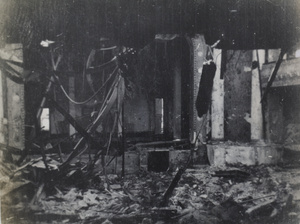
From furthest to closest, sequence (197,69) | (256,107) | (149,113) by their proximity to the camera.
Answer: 1. (256,107)
2. (149,113)
3. (197,69)

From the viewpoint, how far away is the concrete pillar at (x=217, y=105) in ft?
27.8

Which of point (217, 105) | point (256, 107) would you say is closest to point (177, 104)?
point (217, 105)

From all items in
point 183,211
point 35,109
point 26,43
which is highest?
point 26,43

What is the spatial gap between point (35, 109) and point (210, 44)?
16.9ft

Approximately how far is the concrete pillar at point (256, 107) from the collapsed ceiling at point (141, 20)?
6.13ft

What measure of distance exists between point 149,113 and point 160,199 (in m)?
4.24

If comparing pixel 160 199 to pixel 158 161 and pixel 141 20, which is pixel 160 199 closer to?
pixel 158 161

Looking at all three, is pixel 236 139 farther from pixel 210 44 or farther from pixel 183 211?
pixel 183 211

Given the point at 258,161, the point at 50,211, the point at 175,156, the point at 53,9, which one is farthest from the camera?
the point at 258,161

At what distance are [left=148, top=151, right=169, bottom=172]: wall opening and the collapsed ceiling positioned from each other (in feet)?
10.3

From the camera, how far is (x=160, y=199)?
5609mm

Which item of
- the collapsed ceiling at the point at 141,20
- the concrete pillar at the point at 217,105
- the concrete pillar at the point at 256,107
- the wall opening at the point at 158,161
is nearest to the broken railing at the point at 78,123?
the collapsed ceiling at the point at 141,20

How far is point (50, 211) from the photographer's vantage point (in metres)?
4.89

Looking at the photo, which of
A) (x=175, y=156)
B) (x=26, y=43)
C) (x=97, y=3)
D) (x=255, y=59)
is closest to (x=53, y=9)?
(x=97, y=3)
